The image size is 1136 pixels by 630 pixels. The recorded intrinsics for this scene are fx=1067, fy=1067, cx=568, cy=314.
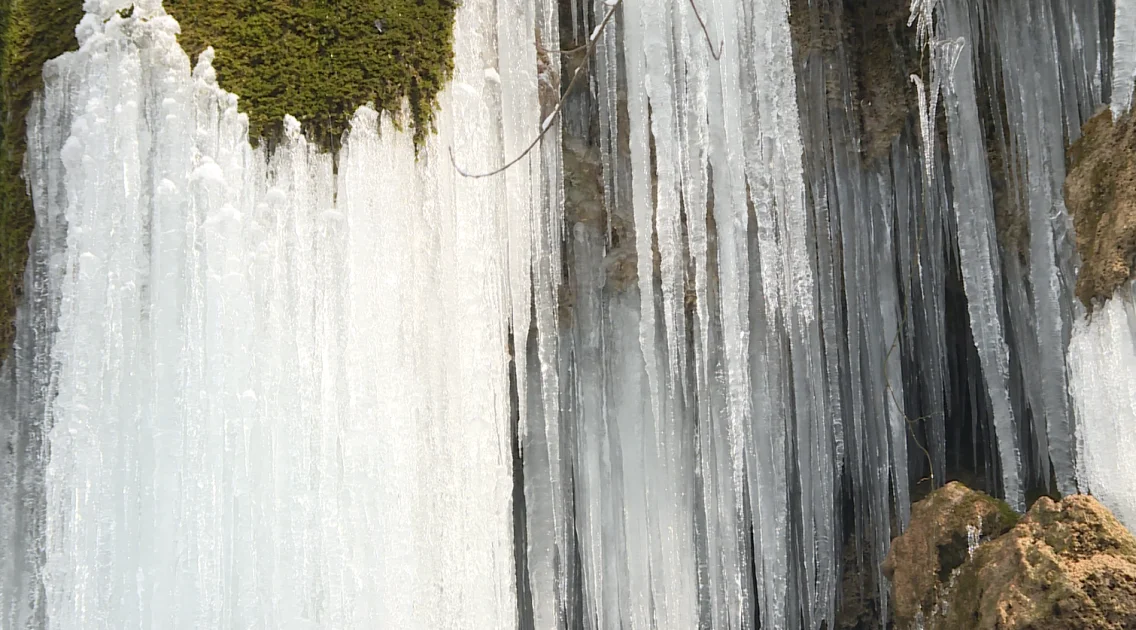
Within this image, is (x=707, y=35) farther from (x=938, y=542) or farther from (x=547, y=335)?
(x=938, y=542)

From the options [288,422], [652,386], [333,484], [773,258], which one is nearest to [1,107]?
[288,422]

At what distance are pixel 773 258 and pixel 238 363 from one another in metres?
2.12

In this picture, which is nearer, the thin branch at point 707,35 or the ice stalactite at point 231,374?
the ice stalactite at point 231,374

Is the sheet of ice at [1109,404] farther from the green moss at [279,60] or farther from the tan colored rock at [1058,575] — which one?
the green moss at [279,60]

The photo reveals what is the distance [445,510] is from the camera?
12.7 ft

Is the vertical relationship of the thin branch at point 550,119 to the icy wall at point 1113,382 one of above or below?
above

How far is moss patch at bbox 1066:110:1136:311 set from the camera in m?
3.44

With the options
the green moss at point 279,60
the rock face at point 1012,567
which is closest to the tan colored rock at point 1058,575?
the rock face at point 1012,567

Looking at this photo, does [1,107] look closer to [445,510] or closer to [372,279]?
[372,279]

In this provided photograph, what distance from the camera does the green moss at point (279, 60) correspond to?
149 inches

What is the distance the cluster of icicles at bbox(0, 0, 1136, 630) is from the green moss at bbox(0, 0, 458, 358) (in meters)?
0.07

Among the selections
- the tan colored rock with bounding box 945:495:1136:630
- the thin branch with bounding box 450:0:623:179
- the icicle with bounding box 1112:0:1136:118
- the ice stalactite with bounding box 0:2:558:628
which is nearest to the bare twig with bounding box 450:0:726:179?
the thin branch with bounding box 450:0:623:179

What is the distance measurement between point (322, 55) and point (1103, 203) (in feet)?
9.23

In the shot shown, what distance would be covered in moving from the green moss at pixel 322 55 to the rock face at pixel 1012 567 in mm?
2403
